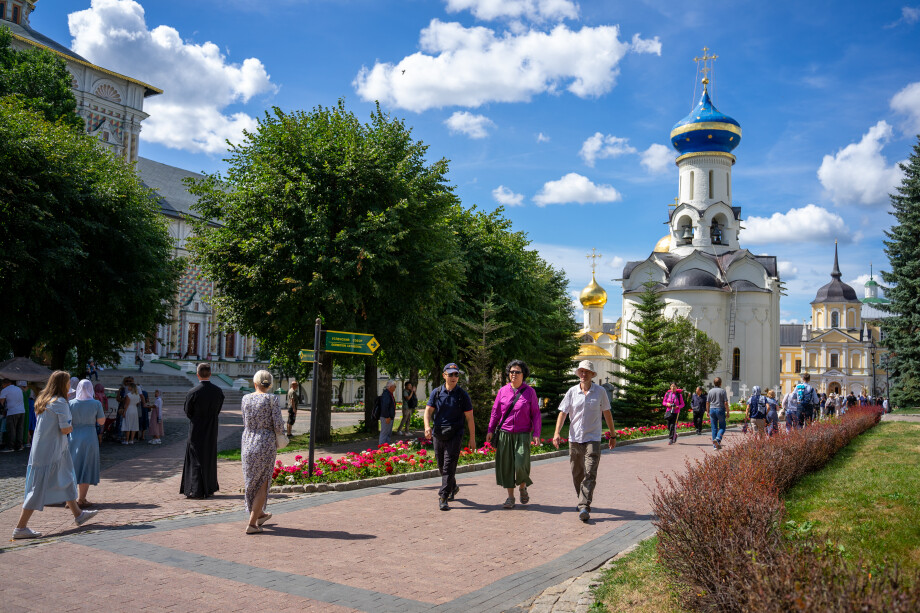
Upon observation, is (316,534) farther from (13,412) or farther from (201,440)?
(13,412)

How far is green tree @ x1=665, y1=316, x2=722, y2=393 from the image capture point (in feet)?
113

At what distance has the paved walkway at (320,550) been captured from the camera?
18.1 ft

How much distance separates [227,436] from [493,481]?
12451 mm

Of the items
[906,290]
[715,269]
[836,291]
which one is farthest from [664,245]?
[836,291]

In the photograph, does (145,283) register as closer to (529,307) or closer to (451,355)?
(451,355)

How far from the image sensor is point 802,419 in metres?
21.4

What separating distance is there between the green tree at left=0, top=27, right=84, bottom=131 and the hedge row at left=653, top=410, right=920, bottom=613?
2513 centimetres

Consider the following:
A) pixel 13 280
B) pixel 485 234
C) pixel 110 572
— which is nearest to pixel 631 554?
pixel 110 572

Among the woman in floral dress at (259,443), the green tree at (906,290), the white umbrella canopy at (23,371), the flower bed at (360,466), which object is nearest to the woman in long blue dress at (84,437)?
the flower bed at (360,466)

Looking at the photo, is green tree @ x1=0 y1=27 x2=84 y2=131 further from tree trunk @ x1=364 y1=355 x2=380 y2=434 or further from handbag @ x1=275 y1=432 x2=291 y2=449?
handbag @ x1=275 y1=432 x2=291 y2=449

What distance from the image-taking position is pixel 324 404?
19.8 meters

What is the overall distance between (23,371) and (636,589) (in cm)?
1764

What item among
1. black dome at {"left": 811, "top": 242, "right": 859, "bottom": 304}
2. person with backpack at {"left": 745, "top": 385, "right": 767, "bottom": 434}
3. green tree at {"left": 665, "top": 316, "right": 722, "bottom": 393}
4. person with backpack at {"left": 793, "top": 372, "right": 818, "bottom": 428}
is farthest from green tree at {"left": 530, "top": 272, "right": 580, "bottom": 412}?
black dome at {"left": 811, "top": 242, "right": 859, "bottom": 304}

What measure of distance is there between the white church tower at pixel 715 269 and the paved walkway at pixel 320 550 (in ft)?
147
